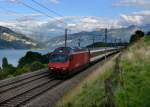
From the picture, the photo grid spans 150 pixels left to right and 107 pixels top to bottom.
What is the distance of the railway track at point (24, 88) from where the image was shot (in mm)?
25719

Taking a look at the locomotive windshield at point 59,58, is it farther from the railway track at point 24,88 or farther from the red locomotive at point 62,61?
the railway track at point 24,88

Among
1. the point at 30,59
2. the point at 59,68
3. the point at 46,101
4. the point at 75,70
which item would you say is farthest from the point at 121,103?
the point at 30,59

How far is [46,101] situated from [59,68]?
14994 millimetres

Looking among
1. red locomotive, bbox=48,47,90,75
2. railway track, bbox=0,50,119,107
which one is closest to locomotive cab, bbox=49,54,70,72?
red locomotive, bbox=48,47,90,75

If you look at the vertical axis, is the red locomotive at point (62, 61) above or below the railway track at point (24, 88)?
above

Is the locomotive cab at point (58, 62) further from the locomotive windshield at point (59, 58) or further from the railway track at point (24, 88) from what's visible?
the railway track at point (24, 88)

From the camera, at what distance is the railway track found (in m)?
25.7

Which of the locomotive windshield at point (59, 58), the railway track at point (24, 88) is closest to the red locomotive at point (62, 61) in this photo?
the locomotive windshield at point (59, 58)

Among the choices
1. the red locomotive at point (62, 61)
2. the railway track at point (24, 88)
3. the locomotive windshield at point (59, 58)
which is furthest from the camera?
the locomotive windshield at point (59, 58)

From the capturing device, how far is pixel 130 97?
16.5m

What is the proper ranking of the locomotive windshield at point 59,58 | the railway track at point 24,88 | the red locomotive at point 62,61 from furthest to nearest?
the locomotive windshield at point 59,58, the red locomotive at point 62,61, the railway track at point 24,88

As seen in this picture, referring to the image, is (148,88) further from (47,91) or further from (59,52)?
(59,52)

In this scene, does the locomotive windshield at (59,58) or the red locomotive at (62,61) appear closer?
the red locomotive at (62,61)

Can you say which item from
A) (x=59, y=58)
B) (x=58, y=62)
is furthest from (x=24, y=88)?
(x=59, y=58)
